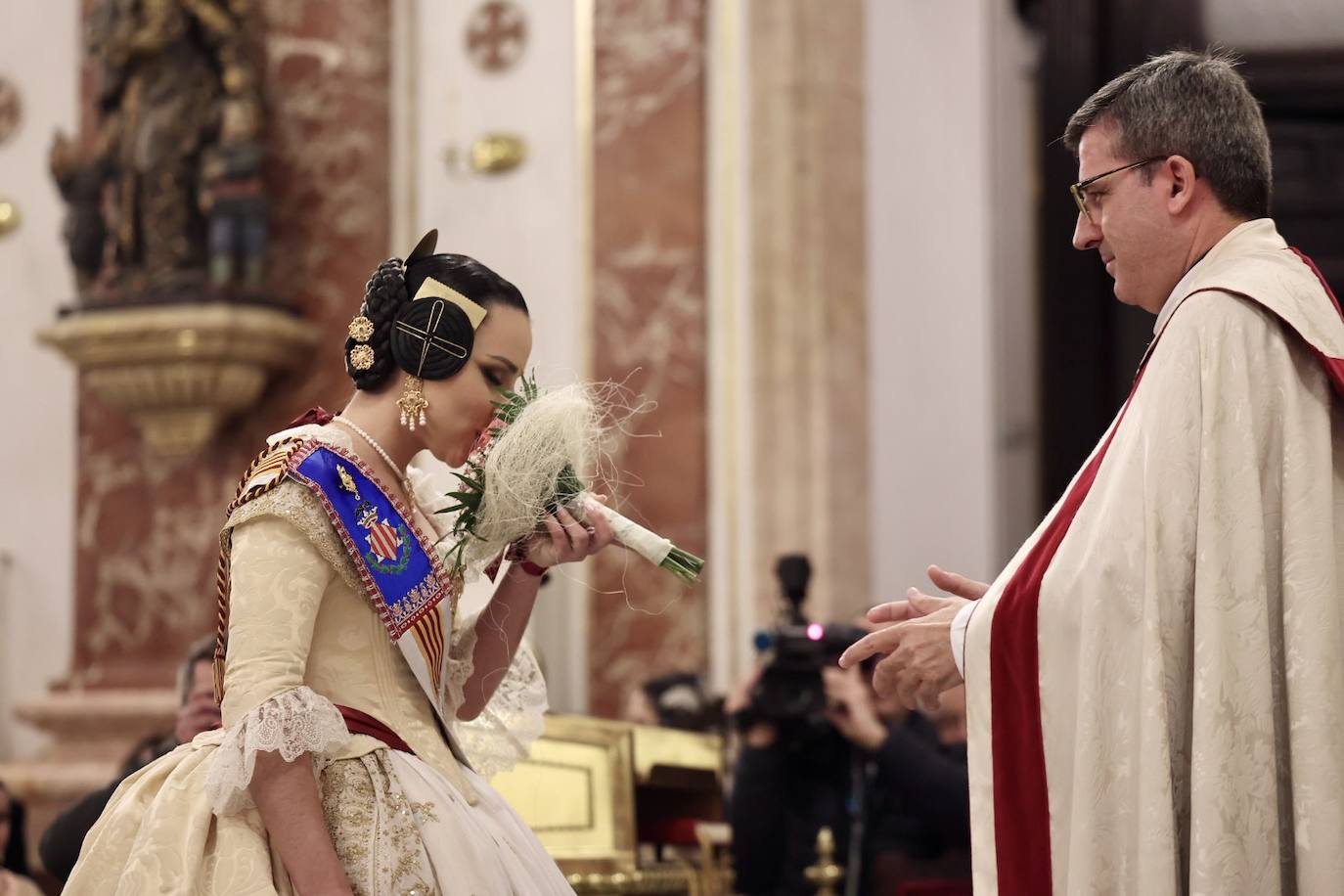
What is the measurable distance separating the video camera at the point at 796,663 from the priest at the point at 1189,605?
1605 millimetres

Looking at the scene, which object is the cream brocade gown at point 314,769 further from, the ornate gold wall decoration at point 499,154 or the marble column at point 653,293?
the ornate gold wall decoration at point 499,154

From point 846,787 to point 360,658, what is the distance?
234 centimetres

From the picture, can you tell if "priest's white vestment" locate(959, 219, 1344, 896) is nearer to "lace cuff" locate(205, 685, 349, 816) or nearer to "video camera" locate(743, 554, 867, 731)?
"lace cuff" locate(205, 685, 349, 816)

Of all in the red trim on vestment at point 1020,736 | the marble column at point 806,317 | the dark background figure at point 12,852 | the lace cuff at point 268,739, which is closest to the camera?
the lace cuff at point 268,739

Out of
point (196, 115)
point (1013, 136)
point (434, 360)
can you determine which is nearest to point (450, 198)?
point (196, 115)

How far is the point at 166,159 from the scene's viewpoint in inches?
297

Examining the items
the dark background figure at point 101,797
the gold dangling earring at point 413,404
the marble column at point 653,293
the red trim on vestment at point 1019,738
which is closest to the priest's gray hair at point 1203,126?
the red trim on vestment at point 1019,738

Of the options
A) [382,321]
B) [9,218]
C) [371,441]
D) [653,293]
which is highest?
[9,218]

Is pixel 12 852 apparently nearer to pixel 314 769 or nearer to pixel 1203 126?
pixel 314 769

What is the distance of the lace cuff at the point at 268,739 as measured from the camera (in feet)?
8.13

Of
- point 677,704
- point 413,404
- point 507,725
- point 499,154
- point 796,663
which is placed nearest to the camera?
point 413,404

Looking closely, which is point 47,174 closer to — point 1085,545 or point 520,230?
point 520,230

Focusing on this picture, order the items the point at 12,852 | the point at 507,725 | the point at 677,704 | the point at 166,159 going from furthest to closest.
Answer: the point at 166,159, the point at 677,704, the point at 12,852, the point at 507,725

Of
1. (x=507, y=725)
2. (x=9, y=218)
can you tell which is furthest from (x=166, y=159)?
(x=507, y=725)
